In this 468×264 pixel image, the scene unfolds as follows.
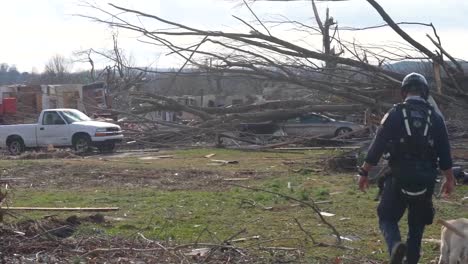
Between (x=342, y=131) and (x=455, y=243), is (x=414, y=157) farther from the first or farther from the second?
(x=342, y=131)

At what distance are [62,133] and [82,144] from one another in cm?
88

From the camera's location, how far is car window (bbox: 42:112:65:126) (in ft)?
95.4

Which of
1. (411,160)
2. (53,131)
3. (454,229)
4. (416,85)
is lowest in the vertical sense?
(53,131)

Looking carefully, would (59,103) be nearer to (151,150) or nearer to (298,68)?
(151,150)

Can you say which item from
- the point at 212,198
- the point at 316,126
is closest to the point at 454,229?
the point at 212,198

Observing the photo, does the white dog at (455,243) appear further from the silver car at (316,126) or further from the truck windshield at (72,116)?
the truck windshield at (72,116)

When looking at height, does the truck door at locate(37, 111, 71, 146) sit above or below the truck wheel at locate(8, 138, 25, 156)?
above

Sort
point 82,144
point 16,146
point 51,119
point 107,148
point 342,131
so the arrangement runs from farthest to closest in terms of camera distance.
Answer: point 16,146 < point 51,119 < point 107,148 < point 82,144 < point 342,131

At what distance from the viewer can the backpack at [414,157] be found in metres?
7.16

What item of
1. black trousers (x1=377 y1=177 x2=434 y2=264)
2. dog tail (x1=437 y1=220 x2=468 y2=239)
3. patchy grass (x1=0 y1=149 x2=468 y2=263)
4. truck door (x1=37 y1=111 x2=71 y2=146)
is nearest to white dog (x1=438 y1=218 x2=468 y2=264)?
dog tail (x1=437 y1=220 x2=468 y2=239)

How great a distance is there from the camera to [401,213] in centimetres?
740

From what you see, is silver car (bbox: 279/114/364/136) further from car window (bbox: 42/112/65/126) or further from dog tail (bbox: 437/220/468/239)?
dog tail (bbox: 437/220/468/239)

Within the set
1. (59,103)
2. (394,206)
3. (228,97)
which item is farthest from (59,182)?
(228,97)

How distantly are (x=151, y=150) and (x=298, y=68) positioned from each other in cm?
1218
